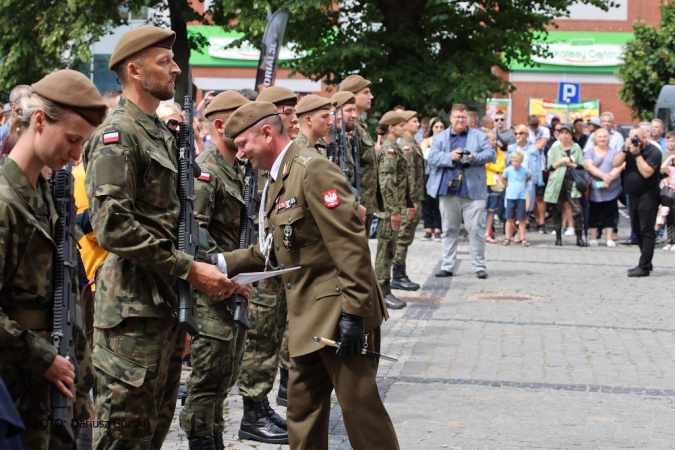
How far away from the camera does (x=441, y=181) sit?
535 inches

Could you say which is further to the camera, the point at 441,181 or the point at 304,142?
the point at 441,181

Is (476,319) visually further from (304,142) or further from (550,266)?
(550,266)

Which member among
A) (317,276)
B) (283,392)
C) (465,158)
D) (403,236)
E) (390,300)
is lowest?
(390,300)

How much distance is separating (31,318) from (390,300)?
27.3 ft

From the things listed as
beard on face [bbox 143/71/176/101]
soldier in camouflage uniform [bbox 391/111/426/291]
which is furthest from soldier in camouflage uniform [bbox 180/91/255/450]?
soldier in camouflage uniform [bbox 391/111/426/291]

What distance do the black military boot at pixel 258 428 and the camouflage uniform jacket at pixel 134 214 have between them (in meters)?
2.09

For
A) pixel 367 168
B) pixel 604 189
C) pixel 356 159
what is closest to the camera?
pixel 356 159

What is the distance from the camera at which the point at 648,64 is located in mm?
29031

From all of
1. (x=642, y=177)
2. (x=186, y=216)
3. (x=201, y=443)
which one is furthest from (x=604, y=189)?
(x=186, y=216)

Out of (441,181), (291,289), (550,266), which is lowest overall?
(550,266)

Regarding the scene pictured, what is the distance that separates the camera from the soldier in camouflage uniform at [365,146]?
391 inches

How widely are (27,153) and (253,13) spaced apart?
19.9m

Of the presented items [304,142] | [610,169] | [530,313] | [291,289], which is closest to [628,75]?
[610,169]

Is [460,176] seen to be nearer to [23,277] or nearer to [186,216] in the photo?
[186,216]
